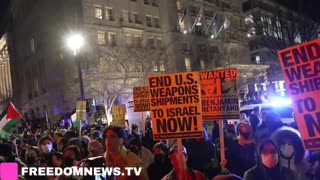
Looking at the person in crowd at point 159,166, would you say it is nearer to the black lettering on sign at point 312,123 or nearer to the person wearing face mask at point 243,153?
the person wearing face mask at point 243,153

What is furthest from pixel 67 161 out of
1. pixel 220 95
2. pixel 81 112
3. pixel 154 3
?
pixel 154 3

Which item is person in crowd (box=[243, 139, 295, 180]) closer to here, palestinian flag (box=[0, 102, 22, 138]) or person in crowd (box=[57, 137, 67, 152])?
person in crowd (box=[57, 137, 67, 152])

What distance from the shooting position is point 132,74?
41625 millimetres

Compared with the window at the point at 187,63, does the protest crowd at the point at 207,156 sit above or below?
below

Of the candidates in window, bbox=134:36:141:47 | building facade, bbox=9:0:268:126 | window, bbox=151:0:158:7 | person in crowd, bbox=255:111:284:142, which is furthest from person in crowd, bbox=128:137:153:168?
window, bbox=151:0:158:7

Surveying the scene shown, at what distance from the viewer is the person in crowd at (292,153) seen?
4.68 m

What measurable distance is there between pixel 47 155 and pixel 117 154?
1.51m

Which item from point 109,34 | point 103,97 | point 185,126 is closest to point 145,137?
point 185,126

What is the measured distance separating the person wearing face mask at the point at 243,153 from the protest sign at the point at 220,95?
557mm

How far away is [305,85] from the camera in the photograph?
201 inches

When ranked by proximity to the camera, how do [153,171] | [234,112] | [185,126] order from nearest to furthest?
[185,126]
[153,171]
[234,112]

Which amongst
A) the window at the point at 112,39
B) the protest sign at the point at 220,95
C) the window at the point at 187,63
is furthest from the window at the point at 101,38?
the protest sign at the point at 220,95

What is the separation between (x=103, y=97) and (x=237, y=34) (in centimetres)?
2908

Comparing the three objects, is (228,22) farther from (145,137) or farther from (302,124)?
(302,124)
